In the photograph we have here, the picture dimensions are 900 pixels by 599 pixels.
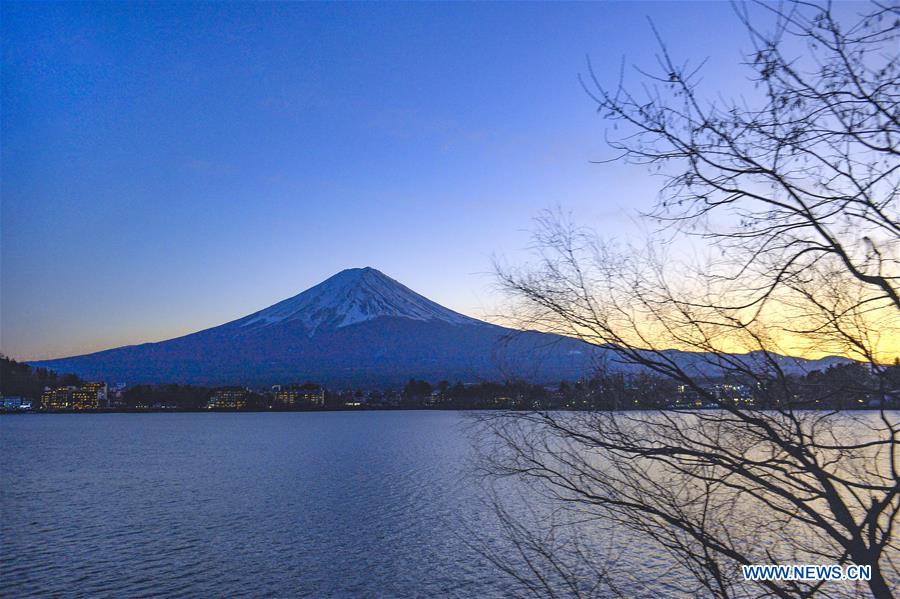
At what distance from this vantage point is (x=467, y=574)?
14.6 metres

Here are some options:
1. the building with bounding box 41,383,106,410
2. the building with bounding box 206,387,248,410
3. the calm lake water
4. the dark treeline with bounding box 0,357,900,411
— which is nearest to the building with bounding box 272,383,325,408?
the building with bounding box 206,387,248,410

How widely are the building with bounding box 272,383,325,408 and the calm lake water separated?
12154cm

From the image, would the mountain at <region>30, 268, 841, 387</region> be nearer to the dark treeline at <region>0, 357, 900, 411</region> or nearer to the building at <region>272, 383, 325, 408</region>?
the building at <region>272, 383, 325, 408</region>

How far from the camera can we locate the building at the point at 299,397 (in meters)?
160

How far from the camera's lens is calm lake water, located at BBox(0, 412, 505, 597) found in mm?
14492

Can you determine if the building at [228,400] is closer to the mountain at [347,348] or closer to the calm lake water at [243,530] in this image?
the mountain at [347,348]

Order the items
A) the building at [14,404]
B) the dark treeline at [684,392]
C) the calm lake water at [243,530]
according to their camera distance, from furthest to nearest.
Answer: the building at [14,404]
the calm lake water at [243,530]
the dark treeline at [684,392]

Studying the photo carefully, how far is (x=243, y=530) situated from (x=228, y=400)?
151072 millimetres

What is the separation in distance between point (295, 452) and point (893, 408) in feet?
163

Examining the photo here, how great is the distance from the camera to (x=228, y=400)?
162500mm

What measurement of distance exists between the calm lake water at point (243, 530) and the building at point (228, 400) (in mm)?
125726

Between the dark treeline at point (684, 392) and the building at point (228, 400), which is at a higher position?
the dark treeline at point (684, 392)

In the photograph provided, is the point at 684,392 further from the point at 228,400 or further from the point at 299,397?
the point at 228,400

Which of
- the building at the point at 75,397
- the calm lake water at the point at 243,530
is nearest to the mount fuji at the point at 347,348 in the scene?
the building at the point at 75,397
